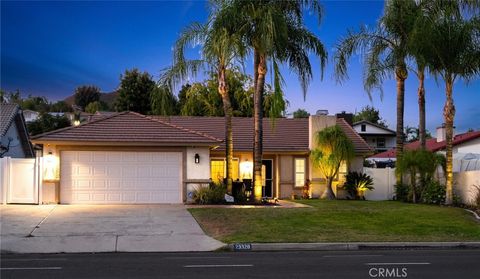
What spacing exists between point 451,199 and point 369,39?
8206 mm

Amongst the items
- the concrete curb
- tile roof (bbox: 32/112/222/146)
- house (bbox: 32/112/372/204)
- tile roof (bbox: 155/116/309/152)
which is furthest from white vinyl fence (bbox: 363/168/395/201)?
the concrete curb

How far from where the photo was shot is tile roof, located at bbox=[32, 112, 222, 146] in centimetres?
2292

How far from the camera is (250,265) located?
1128 centimetres

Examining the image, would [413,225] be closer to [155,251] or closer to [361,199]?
[155,251]

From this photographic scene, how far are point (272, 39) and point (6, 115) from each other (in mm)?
21339

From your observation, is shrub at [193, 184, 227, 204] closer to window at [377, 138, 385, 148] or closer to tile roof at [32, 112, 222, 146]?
tile roof at [32, 112, 222, 146]

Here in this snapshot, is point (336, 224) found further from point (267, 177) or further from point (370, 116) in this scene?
point (370, 116)

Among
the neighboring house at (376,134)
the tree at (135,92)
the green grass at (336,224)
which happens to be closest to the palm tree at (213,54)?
the green grass at (336,224)

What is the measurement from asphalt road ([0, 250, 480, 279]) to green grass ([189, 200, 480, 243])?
68.2 inches

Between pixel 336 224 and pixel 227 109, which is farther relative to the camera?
pixel 227 109

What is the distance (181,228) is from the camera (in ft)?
54.8

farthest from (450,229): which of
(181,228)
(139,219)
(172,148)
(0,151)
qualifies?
(0,151)

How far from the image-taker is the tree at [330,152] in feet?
92.3

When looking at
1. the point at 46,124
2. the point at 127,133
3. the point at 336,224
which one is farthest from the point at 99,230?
the point at 46,124
